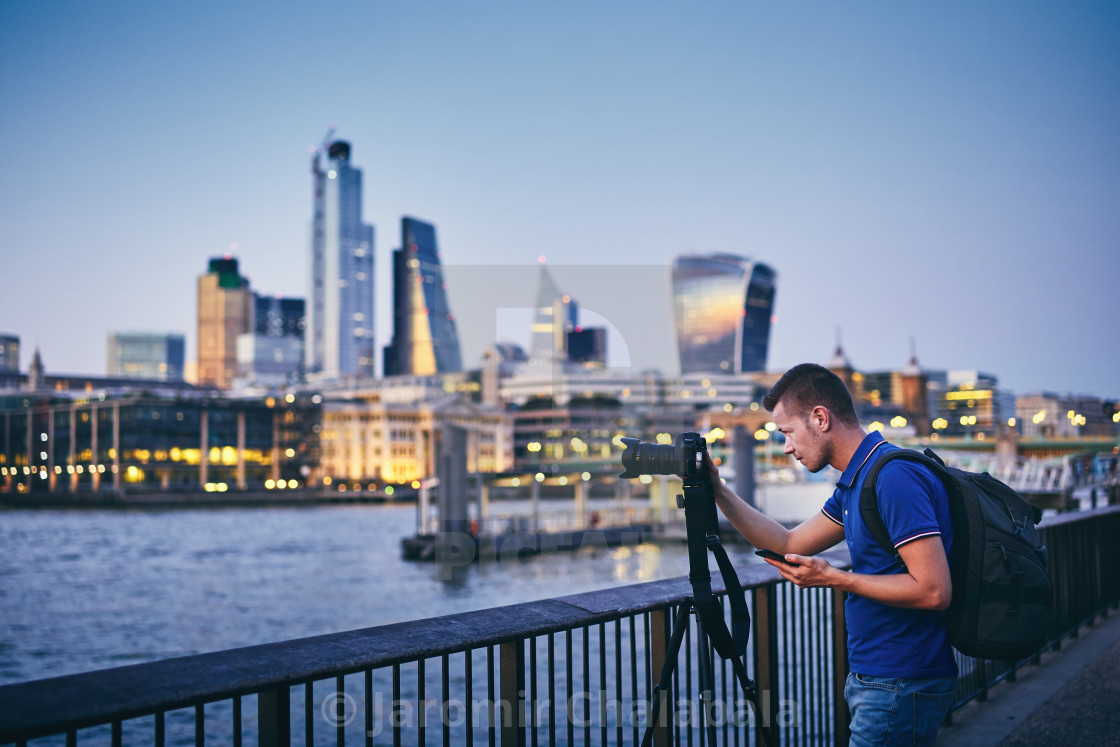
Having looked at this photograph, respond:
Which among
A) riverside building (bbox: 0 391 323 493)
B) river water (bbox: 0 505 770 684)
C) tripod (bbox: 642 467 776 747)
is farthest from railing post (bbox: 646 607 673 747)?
riverside building (bbox: 0 391 323 493)

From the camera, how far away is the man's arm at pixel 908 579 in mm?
2207

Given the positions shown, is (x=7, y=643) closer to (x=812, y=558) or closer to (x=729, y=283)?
(x=812, y=558)

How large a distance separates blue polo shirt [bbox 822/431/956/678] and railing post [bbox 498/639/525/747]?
3.27 ft

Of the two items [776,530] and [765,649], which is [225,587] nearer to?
[765,649]

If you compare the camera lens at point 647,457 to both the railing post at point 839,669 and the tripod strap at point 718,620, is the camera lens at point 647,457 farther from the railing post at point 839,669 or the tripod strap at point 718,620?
the railing post at point 839,669

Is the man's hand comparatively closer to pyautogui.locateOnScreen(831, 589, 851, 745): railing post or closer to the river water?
pyautogui.locateOnScreen(831, 589, 851, 745): railing post

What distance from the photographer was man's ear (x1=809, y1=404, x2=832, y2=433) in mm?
2518

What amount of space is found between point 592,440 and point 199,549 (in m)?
79.6

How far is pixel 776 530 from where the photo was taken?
285 centimetres

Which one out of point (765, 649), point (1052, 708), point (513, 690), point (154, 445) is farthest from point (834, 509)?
point (154, 445)

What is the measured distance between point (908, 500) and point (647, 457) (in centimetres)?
74

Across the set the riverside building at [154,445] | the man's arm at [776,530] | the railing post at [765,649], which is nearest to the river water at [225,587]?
the railing post at [765,649]

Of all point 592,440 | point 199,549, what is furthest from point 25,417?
point 199,549

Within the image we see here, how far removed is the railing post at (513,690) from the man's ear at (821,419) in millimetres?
1097
